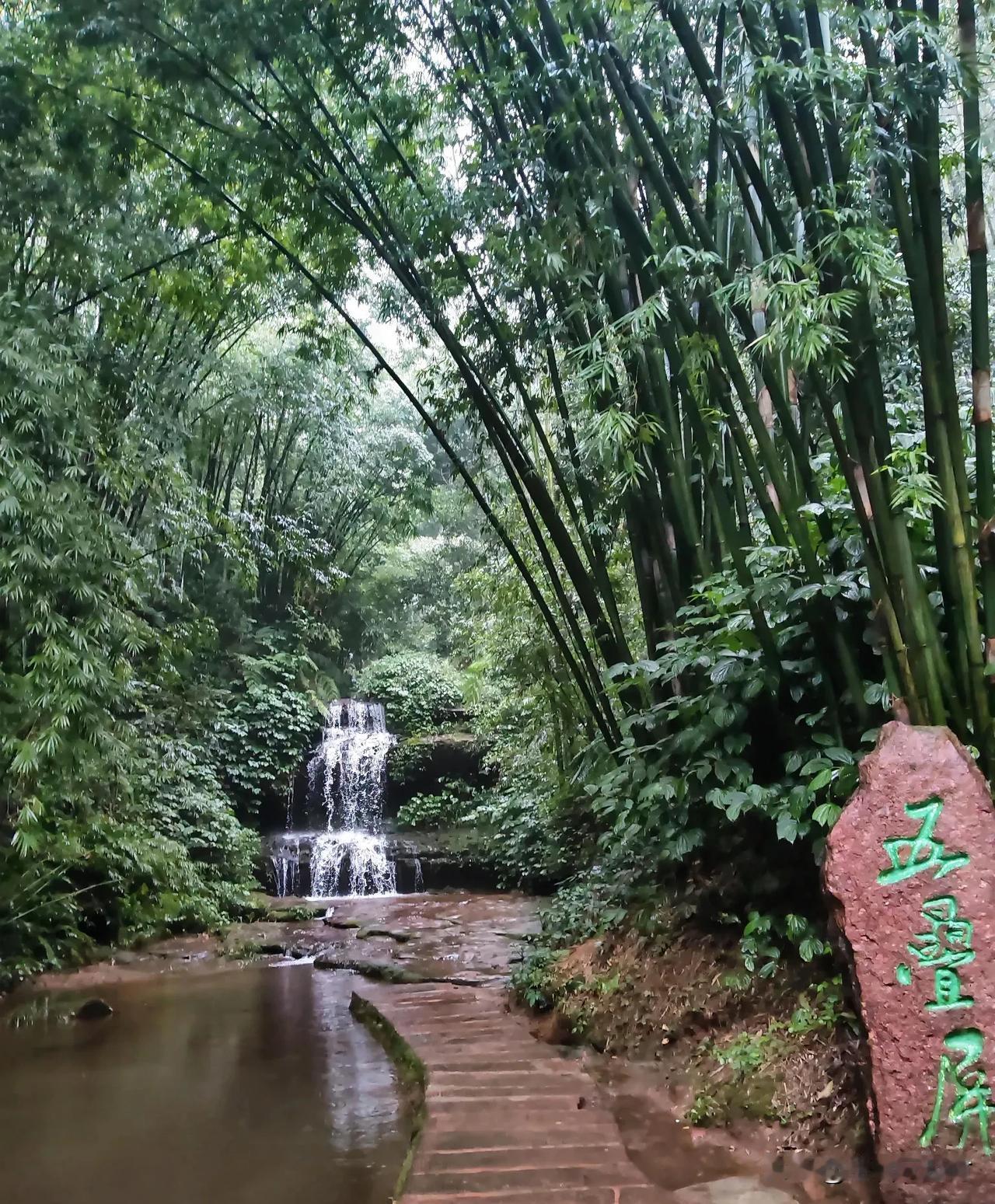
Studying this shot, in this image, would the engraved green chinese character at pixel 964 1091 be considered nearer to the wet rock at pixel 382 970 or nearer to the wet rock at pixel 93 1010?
the wet rock at pixel 382 970

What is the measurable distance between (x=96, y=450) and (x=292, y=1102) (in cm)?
366

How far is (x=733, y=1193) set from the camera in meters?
2.12

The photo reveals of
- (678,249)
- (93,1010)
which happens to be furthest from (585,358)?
(93,1010)

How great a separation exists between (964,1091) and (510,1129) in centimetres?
123

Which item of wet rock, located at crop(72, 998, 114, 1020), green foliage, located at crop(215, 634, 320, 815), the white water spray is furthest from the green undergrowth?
green foliage, located at crop(215, 634, 320, 815)

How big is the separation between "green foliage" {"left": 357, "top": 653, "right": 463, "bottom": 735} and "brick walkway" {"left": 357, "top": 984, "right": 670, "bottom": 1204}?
7795 mm

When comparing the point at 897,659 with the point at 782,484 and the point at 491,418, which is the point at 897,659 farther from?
the point at 491,418

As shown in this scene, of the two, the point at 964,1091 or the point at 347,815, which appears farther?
the point at 347,815

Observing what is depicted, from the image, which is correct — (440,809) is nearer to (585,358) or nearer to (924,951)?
(585,358)

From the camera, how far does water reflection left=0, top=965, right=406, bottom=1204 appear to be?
261 cm

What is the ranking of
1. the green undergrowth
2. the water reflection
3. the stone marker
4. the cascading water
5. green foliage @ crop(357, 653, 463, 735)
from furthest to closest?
green foliage @ crop(357, 653, 463, 735) < the cascading water < the water reflection < the green undergrowth < the stone marker

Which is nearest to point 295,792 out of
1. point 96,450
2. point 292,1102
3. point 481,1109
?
point 96,450

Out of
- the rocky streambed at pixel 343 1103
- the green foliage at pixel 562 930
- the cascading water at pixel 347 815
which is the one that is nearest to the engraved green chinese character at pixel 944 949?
the rocky streambed at pixel 343 1103

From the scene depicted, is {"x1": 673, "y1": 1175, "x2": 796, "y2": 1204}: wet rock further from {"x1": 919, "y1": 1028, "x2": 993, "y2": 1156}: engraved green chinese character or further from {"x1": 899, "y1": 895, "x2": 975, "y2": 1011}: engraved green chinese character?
{"x1": 899, "y1": 895, "x2": 975, "y2": 1011}: engraved green chinese character
